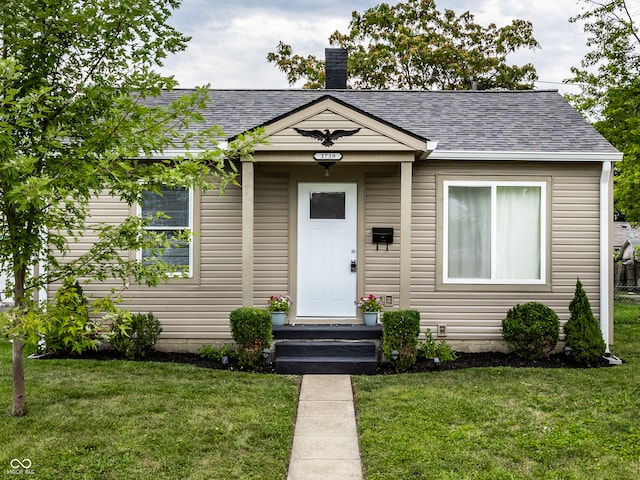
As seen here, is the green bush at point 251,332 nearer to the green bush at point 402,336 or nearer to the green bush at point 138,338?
the green bush at point 138,338

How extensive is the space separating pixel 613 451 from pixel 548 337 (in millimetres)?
3350

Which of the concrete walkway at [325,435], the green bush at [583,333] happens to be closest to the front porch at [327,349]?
the concrete walkway at [325,435]

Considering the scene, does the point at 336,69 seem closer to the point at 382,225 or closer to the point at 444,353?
the point at 382,225

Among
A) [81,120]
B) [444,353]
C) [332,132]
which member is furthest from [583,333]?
[81,120]

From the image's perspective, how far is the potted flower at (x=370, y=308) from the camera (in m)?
8.16

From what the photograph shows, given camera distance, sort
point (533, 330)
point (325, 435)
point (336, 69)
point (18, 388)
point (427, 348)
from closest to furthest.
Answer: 1. point (325, 435)
2. point (18, 388)
3. point (533, 330)
4. point (427, 348)
5. point (336, 69)

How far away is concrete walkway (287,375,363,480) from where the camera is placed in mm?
4230

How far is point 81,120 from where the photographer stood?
482cm

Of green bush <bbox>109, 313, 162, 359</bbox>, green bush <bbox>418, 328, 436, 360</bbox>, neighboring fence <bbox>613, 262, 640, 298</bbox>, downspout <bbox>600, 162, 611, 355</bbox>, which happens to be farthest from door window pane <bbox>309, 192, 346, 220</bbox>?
neighboring fence <bbox>613, 262, 640, 298</bbox>

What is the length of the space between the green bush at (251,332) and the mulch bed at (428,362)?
180 mm

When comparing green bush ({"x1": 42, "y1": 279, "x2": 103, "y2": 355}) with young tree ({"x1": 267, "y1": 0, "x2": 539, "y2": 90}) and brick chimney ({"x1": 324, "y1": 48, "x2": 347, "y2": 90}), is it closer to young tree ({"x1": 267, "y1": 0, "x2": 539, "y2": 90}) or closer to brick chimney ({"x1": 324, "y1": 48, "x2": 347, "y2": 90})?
brick chimney ({"x1": 324, "y1": 48, "x2": 347, "y2": 90})

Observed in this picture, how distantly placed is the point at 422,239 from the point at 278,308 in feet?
7.60

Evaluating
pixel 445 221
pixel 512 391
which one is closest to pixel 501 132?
pixel 445 221

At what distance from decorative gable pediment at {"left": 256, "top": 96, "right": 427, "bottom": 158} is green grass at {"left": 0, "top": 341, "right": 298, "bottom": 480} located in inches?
118
